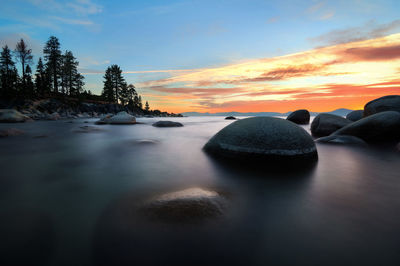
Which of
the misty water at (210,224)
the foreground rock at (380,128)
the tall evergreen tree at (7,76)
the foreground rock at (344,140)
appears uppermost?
the tall evergreen tree at (7,76)

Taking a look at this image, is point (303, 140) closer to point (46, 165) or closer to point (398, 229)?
point (398, 229)

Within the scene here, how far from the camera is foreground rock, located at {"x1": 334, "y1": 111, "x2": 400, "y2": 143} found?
567cm

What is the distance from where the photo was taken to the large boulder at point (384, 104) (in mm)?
7169

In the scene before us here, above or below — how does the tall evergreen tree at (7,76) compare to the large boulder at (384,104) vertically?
above

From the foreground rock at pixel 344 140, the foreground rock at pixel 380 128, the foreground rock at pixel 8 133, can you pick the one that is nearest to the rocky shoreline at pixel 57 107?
the foreground rock at pixel 8 133

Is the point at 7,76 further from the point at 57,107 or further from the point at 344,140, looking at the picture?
the point at 344,140

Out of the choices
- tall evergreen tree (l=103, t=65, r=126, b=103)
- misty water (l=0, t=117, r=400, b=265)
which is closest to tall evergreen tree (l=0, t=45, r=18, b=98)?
tall evergreen tree (l=103, t=65, r=126, b=103)

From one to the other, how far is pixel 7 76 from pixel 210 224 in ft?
186

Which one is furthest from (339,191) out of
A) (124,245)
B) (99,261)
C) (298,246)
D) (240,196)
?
(99,261)

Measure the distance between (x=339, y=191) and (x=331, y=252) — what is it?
1.41 meters

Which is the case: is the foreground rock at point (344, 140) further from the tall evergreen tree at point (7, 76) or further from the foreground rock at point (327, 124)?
the tall evergreen tree at point (7, 76)

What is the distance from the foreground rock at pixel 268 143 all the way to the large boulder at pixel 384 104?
6200 millimetres

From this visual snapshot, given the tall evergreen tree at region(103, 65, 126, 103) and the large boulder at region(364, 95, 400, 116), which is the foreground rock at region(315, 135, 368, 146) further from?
the tall evergreen tree at region(103, 65, 126, 103)

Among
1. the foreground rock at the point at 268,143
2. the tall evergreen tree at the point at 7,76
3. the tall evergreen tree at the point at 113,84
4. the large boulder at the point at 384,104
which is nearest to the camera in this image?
the foreground rock at the point at 268,143
